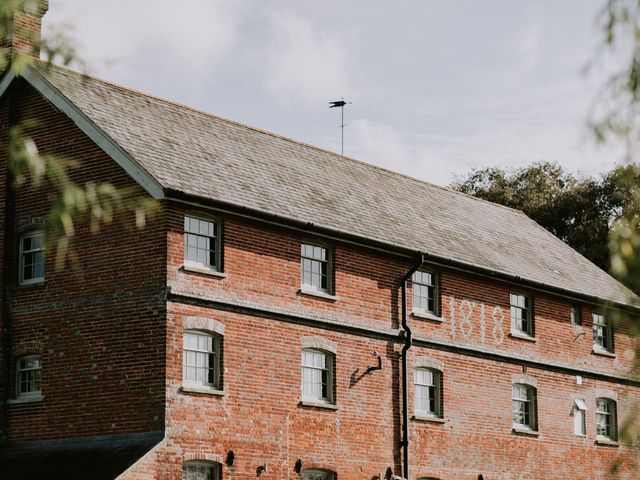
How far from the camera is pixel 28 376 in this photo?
26094 mm

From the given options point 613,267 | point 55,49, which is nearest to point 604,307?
point 613,267

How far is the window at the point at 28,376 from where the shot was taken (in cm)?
2581

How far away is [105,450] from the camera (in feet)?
77.6

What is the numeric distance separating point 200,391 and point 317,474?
4188mm

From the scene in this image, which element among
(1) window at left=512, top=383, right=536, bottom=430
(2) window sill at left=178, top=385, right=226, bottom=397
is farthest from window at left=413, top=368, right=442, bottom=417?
(2) window sill at left=178, top=385, right=226, bottom=397

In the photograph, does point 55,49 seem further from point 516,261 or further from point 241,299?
point 516,261

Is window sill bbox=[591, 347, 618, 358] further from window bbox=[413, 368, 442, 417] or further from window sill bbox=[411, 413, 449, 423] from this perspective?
window sill bbox=[411, 413, 449, 423]

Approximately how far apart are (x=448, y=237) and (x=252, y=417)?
10.3m

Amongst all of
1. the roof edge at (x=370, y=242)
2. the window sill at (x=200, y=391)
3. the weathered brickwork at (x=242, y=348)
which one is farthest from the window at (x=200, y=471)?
the roof edge at (x=370, y=242)

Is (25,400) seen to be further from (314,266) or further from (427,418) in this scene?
(427,418)

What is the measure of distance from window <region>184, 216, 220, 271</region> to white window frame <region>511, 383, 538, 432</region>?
1127 centimetres

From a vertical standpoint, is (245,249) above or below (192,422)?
above

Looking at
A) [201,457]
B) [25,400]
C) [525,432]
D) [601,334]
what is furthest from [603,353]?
[25,400]

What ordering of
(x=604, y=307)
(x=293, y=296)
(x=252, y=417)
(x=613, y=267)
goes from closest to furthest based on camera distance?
(x=613, y=267) < (x=604, y=307) < (x=252, y=417) < (x=293, y=296)
